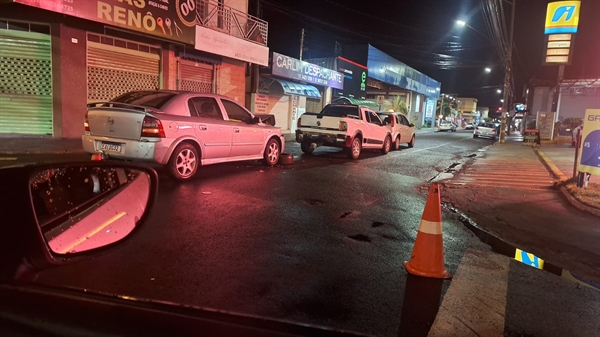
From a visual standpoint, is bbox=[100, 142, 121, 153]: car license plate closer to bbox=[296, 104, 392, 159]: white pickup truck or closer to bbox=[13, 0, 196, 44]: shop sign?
bbox=[13, 0, 196, 44]: shop sign

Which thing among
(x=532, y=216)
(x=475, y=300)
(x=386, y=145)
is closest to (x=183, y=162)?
Result: (x=475, y=300)

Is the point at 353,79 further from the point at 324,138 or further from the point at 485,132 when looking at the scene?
the point at 324,138

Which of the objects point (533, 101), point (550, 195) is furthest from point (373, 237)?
point (533, 101)

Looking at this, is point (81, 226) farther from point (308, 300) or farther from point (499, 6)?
point (499, 6)

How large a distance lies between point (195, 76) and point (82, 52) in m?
4.53

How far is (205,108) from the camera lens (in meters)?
8.62

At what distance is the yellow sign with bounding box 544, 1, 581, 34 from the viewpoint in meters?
23.7

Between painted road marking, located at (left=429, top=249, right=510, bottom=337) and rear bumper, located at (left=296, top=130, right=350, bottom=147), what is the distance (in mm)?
8247

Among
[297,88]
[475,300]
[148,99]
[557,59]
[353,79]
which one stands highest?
[557,59]

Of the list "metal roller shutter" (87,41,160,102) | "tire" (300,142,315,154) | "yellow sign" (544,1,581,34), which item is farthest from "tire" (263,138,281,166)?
"yellow sign" (544,1,581,34)

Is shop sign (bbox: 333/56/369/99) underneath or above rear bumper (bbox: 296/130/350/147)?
above

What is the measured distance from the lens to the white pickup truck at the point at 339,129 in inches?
513

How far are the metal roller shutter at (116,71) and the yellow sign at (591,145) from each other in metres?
12.7

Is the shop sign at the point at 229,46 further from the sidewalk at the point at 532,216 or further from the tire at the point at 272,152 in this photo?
the sidewalk at the point at 532,216
